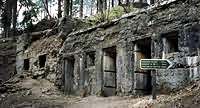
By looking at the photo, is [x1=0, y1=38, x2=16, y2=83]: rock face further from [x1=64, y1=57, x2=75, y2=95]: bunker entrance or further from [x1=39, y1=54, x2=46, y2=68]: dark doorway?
[x1=64, y1=57, x2=75, y2=95]: bunker entrance

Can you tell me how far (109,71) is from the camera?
582 inches

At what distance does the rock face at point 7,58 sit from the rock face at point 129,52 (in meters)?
4.92

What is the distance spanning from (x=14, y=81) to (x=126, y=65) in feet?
29.1

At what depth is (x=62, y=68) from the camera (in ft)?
58.7

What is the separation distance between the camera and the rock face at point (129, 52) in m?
10.9

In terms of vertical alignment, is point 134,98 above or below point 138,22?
below

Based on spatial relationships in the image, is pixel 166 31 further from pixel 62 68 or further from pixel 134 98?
pixel 62 68

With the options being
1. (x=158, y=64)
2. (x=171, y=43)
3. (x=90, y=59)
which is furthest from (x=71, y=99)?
(x=158, y=64)

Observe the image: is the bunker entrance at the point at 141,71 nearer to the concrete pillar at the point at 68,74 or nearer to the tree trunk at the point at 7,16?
the concrete pillar at the point at 68,74

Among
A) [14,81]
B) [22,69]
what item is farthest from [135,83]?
[22,69]

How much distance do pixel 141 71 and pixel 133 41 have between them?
1104mm

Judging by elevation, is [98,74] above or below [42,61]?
below

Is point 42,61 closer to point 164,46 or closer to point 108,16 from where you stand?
point 108,16

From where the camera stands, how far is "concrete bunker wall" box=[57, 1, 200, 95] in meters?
10.8
